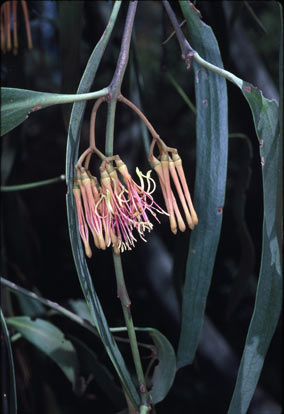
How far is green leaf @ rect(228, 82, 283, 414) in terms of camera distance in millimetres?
458

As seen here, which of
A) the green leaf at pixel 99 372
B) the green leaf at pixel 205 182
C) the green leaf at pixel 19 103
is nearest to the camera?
the green leaf at pixel 19 103

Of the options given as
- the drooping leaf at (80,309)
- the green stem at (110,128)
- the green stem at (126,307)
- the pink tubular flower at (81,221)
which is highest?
the green stem at (110,128)

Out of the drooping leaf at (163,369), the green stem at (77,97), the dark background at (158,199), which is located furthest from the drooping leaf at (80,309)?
the green stem at (77,97)

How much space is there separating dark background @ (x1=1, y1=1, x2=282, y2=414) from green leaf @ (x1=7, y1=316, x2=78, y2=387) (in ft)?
0.51

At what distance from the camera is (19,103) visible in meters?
0.40

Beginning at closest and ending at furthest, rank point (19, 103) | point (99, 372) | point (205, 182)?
1. point (19, 103)
2. point (205, 182)
3. point (99, 372)

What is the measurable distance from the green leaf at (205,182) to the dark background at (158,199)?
0.15m

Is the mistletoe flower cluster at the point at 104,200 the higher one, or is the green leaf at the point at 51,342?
the mistletoe flower cluster at the point at 104,200

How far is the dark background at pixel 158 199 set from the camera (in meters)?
0.82

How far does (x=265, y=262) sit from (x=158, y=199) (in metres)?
0.90

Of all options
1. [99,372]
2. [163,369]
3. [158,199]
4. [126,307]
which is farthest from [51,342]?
[158,199]

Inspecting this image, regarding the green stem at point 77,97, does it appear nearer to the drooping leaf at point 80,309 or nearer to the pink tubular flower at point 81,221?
the pink tubular flower at point 81,221

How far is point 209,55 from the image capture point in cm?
55

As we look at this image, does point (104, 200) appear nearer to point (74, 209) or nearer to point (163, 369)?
point (74, 209)
